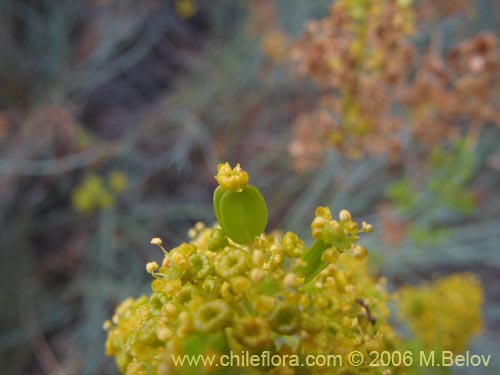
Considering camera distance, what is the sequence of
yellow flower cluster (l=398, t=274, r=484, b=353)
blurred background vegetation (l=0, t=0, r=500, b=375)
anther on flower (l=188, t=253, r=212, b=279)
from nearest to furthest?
anther on flower (l=188, t=253, r=212, b=279)
yellow flower cluster (l=398, t=274, r=484, b=353)
blurred background vegetation (l=0, t=0, r=500, b=375)

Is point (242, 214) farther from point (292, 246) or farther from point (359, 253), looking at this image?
point (359, 253)

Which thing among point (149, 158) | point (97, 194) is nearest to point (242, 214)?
point (97, 194)

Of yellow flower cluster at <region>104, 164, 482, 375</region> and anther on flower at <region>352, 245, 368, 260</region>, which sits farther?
anther on flower at <region>352, 245, 368, 260</region>

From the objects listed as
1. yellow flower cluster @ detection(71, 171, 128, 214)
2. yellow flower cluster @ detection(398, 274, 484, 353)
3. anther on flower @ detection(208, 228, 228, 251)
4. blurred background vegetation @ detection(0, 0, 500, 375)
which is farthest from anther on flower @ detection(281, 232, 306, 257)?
yellow flower cluster @ detection(71, 171, 128, 214)

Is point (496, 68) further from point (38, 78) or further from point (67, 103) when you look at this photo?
point (38, 78)

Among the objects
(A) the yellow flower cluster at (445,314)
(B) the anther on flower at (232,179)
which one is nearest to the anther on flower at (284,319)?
(B) the anther on flower at (232,179)

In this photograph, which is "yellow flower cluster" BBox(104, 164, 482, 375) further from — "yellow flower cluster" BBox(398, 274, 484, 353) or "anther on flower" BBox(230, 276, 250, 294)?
"yellow flower cluster" BBox(398, 274, 484, 353)

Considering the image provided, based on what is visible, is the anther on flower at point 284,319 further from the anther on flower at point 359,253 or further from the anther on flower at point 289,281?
the anther on flower at point 359,253
